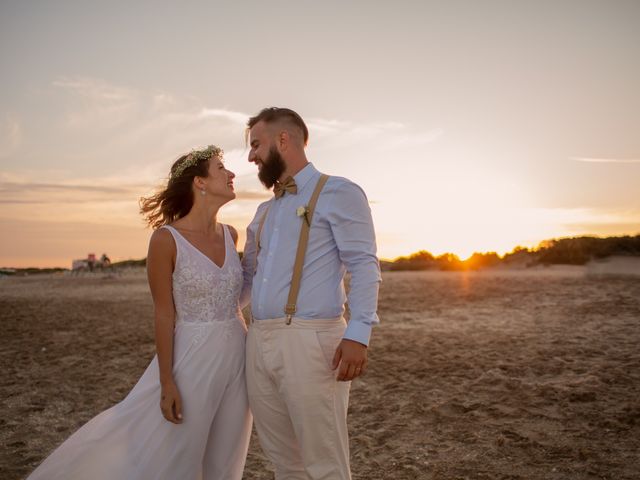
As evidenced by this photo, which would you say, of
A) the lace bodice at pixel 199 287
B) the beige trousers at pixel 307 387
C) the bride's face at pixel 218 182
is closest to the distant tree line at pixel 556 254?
the bride's face at pixel 218 182

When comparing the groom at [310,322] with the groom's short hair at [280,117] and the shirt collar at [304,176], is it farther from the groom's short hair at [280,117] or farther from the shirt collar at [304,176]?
the groom's short hair at [280,117]

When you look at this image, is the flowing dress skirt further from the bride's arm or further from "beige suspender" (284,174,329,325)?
"beige suspender" (284,174,329,325)

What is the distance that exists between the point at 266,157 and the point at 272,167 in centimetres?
7

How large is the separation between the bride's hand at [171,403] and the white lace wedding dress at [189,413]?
0.20ft

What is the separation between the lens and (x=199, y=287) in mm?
3379

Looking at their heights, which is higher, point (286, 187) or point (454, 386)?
point (286, 187)

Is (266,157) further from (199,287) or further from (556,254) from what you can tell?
(556,254)

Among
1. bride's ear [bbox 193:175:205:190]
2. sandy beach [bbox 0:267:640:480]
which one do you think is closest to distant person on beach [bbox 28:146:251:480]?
bride's ear [bbox 193:175:205:190]

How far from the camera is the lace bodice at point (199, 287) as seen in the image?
3357 mm

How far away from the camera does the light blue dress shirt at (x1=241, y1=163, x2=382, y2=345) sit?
295 cm

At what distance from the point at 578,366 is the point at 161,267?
20.7 feet

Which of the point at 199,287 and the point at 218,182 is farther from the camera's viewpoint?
the point at 218,182

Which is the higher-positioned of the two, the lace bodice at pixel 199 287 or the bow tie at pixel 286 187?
the bow tie at pixel 286 187

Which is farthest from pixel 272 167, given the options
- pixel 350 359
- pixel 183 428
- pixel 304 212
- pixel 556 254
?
pixel 556 254
